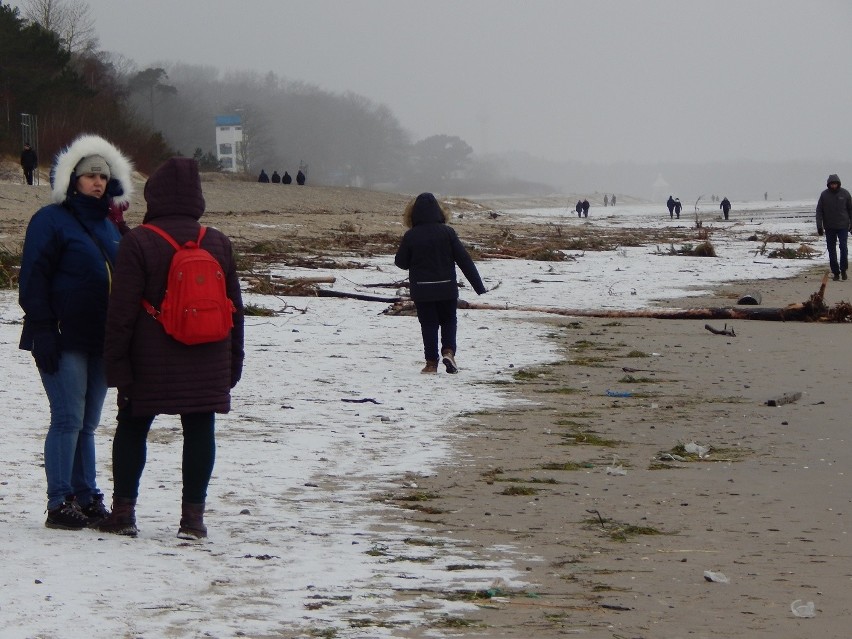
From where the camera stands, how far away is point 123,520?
5414mm

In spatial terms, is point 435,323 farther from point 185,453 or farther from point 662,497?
point 185,453

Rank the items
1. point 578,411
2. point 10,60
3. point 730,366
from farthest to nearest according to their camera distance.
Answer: point 10,60 < point 730,366 < point 578,411

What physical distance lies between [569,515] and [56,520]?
2373mm

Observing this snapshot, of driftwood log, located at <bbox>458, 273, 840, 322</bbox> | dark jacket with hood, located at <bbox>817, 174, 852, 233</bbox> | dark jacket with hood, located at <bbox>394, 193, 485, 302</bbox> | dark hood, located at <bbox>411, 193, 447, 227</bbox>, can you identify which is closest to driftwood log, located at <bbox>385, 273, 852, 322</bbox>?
driftwood log, located at <bbox>458, 273, 840, 322</bbox>

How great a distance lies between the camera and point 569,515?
6094 millimetres

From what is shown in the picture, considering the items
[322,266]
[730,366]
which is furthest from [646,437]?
[322,266]

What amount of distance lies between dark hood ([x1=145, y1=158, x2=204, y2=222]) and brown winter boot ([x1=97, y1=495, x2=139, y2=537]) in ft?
4.00

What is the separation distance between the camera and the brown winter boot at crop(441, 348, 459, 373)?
35.8ft

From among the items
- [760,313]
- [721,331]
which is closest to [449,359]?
[721,331]

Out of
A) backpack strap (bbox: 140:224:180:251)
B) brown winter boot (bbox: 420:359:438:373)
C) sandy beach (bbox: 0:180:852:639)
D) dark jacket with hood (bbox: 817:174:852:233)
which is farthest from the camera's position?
dark jacket with hood (bbox: 817:174:852:233)

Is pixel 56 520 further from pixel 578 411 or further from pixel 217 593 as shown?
pixel 578 411

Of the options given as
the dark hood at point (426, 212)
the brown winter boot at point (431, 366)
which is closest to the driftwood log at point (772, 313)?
the dark hood at point (426, 212)

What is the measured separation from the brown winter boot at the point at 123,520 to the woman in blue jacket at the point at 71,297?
0.49 feet

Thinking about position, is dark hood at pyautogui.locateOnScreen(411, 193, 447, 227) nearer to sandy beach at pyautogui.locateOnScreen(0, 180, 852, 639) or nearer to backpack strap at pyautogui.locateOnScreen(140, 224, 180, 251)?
sandy beach at pyautogui.locateOnScreen(0, 180, 852, 639)
